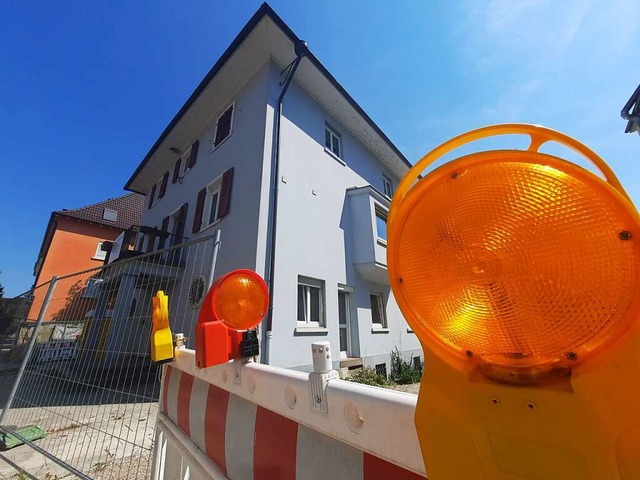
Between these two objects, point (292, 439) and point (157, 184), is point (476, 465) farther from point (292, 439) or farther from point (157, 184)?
point (157, 184)

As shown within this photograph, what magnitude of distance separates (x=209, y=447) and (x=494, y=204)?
1.43 meters

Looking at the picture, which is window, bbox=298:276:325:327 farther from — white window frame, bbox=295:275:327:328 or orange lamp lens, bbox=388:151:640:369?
orange lamp lens, bbox=388:151:640:369

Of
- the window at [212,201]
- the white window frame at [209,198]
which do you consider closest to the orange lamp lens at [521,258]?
the window at [212,201]

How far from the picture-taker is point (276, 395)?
92cm

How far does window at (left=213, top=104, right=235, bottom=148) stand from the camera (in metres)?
8.91

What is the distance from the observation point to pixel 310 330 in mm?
6457

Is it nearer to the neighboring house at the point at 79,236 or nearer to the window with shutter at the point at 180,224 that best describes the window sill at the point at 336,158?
the window with shutter at the point at 180,224

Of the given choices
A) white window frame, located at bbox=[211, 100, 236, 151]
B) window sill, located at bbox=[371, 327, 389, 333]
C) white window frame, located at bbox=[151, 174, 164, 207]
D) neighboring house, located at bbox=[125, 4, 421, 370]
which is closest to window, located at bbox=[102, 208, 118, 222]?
white window frame, located at bbox=[151, 174, 164, 207]

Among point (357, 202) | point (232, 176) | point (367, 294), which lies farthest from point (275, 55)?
point (367, 294)

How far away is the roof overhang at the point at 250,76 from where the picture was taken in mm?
7289

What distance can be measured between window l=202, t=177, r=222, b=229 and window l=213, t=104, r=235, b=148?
1.50 metres

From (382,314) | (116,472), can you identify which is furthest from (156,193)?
(116,472)

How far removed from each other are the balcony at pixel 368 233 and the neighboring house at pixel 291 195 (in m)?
0.03

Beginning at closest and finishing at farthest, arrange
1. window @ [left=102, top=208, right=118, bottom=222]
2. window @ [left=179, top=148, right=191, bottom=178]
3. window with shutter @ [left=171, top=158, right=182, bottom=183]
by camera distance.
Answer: window @ [left=179, top=148, right=191, bottom=178]
window with shutter @ [left=171, top=158, right=182, bottom=183]
window @ [left=102, top=208, right=118, bottom=222]
